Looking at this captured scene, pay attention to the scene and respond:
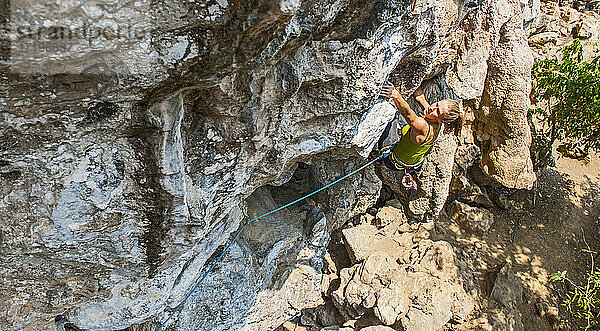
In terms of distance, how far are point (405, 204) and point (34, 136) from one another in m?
5.05

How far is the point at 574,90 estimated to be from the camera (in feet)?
20.2

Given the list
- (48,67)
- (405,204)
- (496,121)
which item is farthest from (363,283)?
(48,67)

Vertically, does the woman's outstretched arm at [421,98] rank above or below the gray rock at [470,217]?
above

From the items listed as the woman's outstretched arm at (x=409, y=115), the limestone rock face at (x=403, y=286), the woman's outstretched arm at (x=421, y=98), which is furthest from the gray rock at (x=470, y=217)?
the woman's outstretched arm at (x=409, y=115)

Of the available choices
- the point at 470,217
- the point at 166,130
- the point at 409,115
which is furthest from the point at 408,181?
the point at 166,130

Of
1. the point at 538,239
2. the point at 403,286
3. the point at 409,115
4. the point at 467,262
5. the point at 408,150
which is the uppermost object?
the point at 409,115

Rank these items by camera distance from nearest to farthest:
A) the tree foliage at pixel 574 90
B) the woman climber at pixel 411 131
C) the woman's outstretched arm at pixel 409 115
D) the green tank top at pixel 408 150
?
1. the woman's outstretched arm at pixel 409 115
2. the woman climber at pixel 411 131
3. the green tank top at pixel 408 150
4. the tree foliage at pixel 574 90

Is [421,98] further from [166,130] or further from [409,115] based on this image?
[166,130]

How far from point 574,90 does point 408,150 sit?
3.61m

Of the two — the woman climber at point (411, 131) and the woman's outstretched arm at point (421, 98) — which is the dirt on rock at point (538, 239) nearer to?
the woman climber at point (411, 131)

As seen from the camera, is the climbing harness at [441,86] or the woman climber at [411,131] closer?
the woman climber at [411,131]

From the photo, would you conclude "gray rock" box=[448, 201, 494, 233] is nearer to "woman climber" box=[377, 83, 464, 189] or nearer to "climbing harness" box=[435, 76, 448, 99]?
"woman climber" box=[377, 83, 464, 189]

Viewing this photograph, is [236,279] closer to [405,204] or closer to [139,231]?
[139,231]

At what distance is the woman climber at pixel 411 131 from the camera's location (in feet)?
12.6
